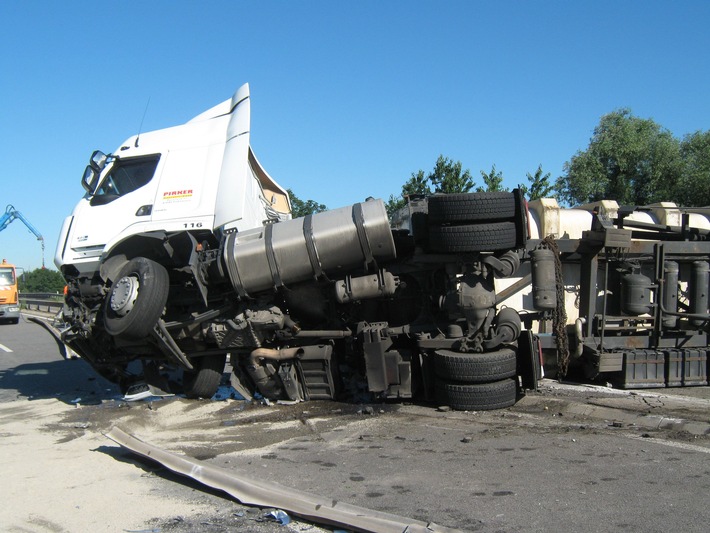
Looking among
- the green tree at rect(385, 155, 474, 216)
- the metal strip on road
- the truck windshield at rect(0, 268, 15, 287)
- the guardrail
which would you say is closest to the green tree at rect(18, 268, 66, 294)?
the guardrail

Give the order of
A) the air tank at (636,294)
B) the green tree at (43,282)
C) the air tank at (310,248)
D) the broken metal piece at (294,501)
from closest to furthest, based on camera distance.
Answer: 1. the broken metal piece at (294,501)
2. the air tank at (310,248)
3. the air tank at (636,294)
4. the green tree at (43,282)

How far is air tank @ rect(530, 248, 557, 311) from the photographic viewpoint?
7000 millimetres

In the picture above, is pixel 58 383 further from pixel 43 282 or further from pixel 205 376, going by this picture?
pixel 43 282

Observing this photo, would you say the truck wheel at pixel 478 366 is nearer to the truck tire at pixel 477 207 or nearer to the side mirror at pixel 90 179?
the truck tire at pixel 477 207

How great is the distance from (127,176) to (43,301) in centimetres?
2764

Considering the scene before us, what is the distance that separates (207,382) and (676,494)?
17.5ft

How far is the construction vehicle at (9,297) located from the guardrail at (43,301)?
1698 mm

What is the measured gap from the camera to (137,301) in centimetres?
Result: 667

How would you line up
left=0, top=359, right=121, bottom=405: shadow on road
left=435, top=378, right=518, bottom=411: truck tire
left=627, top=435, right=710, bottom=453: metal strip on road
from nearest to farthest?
left=627, top=435, right=710, bottom=453: metal strip on road, left=435, top=378, right=518, bottom=411: truck tire, left=0, top=359, right=121, bottom=405: shadow on road

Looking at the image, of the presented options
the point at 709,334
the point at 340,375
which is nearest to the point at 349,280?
the point at 340,375

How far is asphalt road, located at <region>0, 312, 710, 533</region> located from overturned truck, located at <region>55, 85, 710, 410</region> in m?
0.42

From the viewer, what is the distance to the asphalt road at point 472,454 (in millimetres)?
3867

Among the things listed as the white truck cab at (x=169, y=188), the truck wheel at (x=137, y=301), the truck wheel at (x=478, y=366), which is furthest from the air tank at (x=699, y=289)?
the truck wheel at (x=137, y=301)

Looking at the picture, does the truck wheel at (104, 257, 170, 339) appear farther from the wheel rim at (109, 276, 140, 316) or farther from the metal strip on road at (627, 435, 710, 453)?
the metal strip on road at (627, 435, 710, 453)
